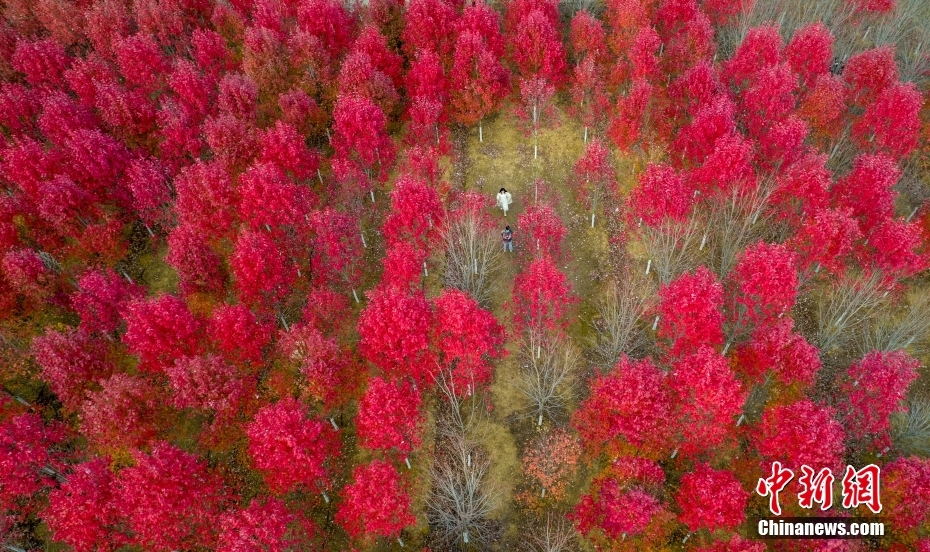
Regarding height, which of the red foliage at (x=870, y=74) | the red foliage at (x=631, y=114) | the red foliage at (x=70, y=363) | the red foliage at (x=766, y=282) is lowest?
the red foliage at (x=70, y=363)

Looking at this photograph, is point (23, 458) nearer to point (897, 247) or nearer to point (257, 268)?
point (257, 268)

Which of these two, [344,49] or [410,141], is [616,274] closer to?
[410,141]

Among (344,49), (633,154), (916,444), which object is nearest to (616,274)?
(633,154)

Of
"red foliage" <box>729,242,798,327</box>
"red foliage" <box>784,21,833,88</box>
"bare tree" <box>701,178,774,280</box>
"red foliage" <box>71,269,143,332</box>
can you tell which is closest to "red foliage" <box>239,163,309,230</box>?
"red foliage" <box>71,269,143,332</box>

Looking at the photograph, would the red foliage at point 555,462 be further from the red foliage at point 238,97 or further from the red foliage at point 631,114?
the red foliage at point 238,97

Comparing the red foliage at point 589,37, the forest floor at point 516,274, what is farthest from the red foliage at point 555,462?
the red foliage at point 589,37

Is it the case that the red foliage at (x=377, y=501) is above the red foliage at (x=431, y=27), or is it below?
below
